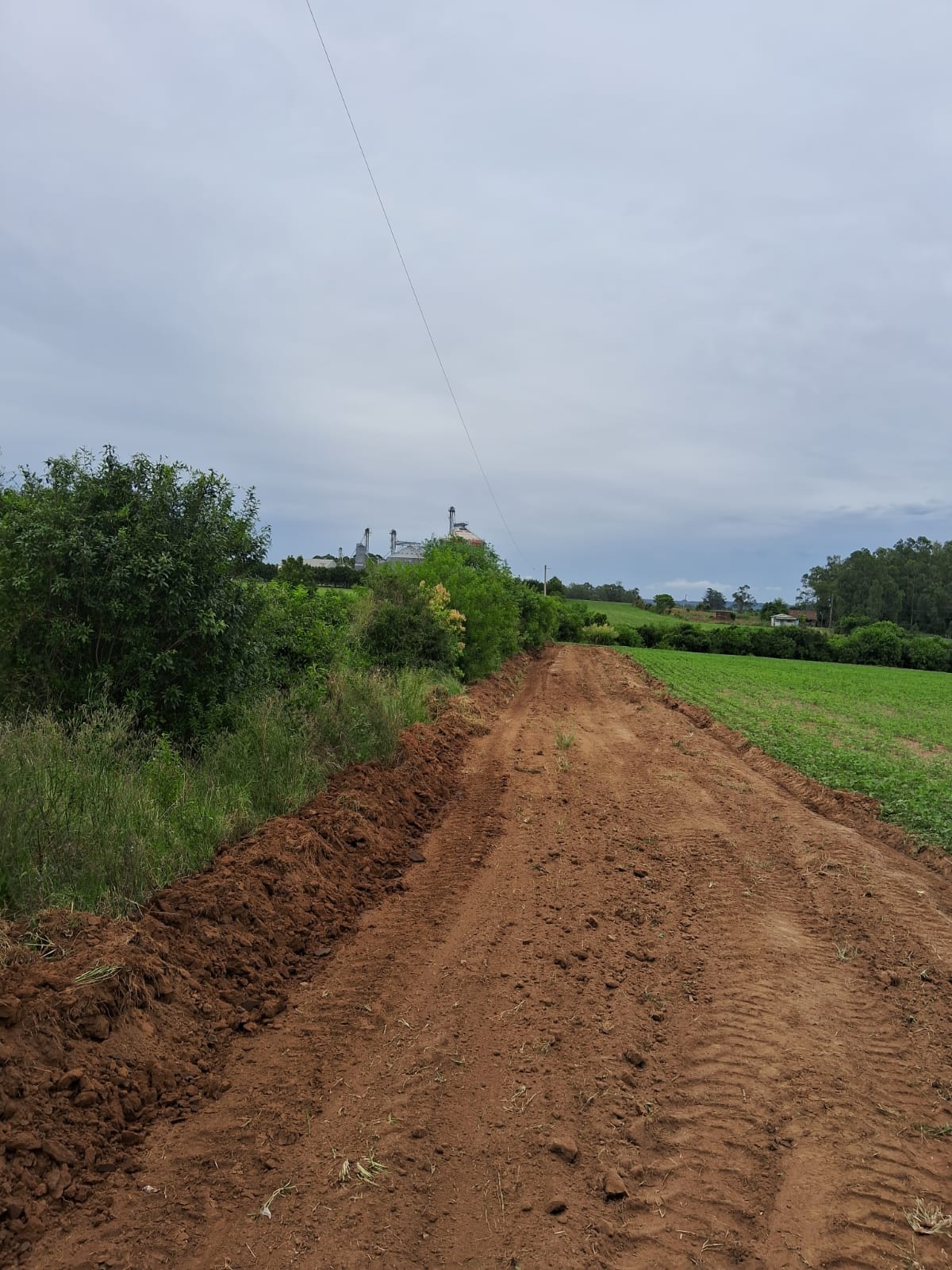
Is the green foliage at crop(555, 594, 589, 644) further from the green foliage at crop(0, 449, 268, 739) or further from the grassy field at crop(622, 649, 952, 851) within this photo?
the green foliage at crop(0, 449, 268, 739)

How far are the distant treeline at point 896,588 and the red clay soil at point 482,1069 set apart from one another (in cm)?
9091

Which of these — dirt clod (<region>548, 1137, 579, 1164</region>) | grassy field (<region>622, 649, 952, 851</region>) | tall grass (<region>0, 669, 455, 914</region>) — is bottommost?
dirt clod (<region>548, 1137, 579, 1164</region>)

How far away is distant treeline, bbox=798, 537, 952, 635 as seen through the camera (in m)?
94.8

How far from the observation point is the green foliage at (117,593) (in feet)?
24.0

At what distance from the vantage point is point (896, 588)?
323 ft

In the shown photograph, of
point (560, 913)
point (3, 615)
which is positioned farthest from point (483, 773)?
point (3, 615)

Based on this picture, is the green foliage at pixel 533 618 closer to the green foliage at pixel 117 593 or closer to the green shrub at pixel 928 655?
the green foliage at pixel 117 593

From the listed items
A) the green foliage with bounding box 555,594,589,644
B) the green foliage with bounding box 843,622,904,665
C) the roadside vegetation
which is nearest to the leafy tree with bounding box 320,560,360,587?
the green foliage with bounding box 555,594,589,644

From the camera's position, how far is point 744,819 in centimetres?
861

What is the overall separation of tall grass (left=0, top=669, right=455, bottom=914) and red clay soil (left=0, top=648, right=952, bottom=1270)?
0.39 meters

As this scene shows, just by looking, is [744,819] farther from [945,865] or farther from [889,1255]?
[889,1255]

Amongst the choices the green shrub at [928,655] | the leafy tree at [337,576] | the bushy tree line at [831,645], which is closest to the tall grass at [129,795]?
the leafy tree at [337,576]

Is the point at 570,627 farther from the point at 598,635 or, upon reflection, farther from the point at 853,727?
the point at 853,727

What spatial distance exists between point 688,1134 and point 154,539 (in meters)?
7.04
